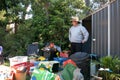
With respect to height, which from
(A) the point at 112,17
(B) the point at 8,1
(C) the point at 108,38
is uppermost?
(B) the point at 8,1

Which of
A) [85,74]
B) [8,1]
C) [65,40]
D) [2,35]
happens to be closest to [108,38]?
[85,74]

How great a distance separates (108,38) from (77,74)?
149 inches

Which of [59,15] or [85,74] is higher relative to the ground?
[59,15]

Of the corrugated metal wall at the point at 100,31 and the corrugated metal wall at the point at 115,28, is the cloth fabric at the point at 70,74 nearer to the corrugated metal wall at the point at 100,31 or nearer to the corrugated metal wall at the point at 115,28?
the corrugated metal wall at the point at 115,28

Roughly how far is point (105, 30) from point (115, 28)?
→ 3.46ft

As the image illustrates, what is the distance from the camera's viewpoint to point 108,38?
8.24 metres

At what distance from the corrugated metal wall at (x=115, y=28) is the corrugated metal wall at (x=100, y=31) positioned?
633 mm

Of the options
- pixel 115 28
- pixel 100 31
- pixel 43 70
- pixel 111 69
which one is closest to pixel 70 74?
pixel 43 70

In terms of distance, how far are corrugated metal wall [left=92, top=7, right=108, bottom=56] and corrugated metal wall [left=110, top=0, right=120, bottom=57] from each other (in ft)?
2.08

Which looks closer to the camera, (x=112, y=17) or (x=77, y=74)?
(x=77, y=74)

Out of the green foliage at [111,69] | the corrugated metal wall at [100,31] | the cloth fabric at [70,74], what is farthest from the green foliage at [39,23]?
the cloth fabric at [70,74]

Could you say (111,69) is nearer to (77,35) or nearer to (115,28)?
(115,28)

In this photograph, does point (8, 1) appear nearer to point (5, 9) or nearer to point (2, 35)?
point (5, 9)

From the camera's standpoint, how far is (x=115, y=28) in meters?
7.56
